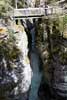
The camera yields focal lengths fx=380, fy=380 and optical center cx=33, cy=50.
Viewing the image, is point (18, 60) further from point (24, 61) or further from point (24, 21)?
point (24, 21)

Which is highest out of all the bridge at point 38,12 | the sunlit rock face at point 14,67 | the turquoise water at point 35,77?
the bridge at point 38,12

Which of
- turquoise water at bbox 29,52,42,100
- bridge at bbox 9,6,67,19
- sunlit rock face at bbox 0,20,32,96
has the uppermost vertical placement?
bridge at bbox 9,6,67,19

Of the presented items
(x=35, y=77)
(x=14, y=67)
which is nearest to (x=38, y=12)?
(x=35, y=77)

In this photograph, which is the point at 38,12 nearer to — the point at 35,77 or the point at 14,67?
the point at 35,77

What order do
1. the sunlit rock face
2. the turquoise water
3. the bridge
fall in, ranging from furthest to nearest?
the turquoise water < the bridge < the sunlit rock face

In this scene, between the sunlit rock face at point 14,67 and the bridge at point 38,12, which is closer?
the sunlit rock face at point 14,67

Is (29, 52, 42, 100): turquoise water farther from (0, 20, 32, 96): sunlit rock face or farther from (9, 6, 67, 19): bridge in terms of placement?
(9, 6, 67, 19): bridge

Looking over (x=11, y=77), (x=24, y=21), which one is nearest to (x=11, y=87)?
(x=11, y=77)

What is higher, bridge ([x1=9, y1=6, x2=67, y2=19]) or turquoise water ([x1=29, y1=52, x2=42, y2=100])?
bridge ([x1=9, y1=6, x2=67, y2=19])

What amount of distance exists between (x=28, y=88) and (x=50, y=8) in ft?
16.7

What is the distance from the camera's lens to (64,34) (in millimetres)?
21125

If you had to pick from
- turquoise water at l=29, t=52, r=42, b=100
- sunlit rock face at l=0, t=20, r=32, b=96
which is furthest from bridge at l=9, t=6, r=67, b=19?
turquoise water at l=29, t=52, r=42, b=100

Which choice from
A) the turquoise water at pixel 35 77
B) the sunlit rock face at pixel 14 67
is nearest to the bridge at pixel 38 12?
the sunlit rock face at pixel 14 67

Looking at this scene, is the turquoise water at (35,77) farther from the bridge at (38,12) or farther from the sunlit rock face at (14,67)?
the bridge at (38,12)
